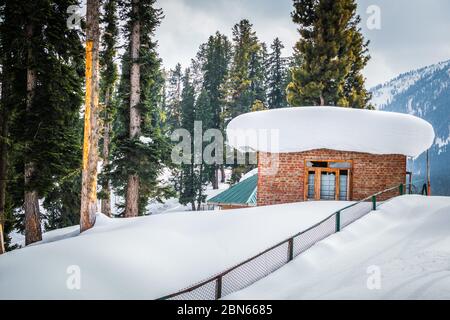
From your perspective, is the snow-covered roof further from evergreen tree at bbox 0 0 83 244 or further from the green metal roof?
evergreen tree at bbox 0 0 83 244

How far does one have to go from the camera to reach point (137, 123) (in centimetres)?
1512

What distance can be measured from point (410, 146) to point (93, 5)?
13.6m

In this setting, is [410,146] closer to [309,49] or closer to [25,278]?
[309,49]

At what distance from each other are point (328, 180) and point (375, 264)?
695 centimetres

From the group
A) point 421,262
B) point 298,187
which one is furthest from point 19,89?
point 421,262

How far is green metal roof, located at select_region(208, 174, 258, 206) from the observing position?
18328 millimetres

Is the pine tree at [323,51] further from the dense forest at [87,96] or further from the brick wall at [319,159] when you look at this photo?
the brick wall at [319,159]

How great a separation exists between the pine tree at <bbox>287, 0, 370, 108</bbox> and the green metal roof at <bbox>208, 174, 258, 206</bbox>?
7788 mm

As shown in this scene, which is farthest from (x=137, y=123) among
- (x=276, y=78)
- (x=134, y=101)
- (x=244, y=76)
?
(x=276, y=78)

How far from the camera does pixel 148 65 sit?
15641 millimetres

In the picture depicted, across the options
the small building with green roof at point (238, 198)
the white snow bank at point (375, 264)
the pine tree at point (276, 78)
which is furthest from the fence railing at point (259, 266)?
the pine tree at point (276, 78)

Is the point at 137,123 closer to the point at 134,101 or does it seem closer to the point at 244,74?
the point at 134,101

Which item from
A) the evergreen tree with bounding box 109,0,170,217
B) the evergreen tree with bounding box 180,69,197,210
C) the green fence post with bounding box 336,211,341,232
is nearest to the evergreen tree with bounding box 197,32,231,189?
the evergreen tree with bounding box 180,69,197,210
